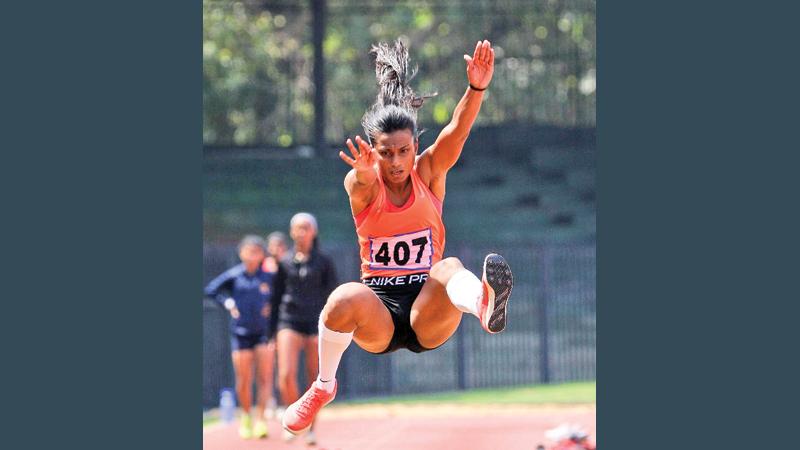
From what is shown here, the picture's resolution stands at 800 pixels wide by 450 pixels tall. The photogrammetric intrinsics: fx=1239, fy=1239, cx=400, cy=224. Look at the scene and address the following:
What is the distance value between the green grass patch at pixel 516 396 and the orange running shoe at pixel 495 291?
8.93 meters

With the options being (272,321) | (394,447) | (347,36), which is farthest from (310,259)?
(347,36)

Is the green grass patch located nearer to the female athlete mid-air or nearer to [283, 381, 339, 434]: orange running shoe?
[283, 381, 339, 434]: orange running shoe

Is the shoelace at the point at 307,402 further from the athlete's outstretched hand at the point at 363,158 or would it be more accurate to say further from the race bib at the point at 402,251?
the athlete's outstretched hand at the point at 363,158

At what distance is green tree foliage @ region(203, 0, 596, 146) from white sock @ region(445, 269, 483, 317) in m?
12.7

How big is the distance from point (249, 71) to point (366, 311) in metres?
13.8

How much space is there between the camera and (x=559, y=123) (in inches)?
781

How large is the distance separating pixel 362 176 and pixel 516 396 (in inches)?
367

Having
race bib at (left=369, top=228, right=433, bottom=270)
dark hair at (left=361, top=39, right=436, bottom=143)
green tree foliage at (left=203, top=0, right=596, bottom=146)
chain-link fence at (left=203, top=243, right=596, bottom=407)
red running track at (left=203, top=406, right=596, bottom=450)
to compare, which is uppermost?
green tree foliage at (left=203, top=0, right=596, bottom=146)

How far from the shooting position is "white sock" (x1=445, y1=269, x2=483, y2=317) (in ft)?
20.8

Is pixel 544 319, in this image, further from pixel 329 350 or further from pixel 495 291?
pixel 495 291

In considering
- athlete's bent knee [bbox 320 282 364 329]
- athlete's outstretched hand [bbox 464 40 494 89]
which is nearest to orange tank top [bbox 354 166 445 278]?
athlete's bent knee [bbox 320 282 364 329]

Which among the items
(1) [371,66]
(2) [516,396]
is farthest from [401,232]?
(1) [371,66]

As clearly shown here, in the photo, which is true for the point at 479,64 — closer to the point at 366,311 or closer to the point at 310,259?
the point at 366,311

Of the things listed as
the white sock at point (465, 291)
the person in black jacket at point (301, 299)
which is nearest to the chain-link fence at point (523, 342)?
the person in black jacket at point (301, 299)
